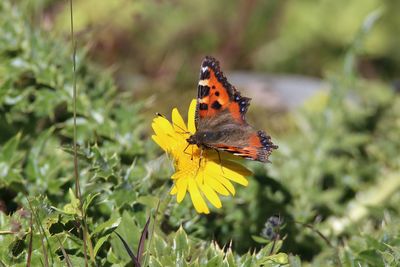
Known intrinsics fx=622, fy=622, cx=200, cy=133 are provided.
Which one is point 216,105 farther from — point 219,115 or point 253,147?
point 253,147

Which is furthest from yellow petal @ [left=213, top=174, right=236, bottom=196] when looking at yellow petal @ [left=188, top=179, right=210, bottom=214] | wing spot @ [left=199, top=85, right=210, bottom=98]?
wing spot @ [left=199, top=85, right=210, bottom=98]

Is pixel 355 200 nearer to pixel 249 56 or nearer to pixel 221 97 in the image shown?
pixel 221 97

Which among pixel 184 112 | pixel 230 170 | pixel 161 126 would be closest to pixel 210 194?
pixel 230 170

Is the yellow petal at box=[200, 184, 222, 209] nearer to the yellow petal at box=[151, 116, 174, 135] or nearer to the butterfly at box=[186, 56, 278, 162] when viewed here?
the butterfly at box=[186, 56, 278, 162]

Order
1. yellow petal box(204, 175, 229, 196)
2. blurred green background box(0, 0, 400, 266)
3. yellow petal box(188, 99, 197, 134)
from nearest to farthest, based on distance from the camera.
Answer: yellow petal box(204, 175, 229, 196)
blurred green background box(0, 0, 400, 266)
yellow petal box(188, 99, 197, 134)

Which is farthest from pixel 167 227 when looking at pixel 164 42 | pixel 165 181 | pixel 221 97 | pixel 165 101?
pixel 164 42

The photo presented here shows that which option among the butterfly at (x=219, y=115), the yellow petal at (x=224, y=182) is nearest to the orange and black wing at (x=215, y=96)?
the butterfly at (x=219, y=115)
